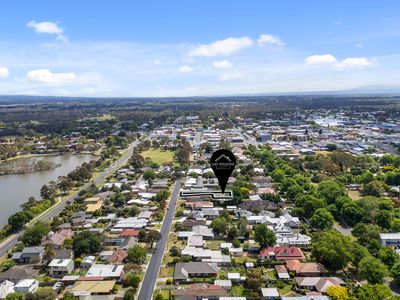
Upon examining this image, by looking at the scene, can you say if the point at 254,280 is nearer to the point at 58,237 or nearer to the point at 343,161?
the point at 58,237

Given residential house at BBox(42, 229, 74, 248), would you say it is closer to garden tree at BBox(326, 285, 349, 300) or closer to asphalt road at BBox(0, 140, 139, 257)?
asphalt road at BBox(0, 140, 139, 257)

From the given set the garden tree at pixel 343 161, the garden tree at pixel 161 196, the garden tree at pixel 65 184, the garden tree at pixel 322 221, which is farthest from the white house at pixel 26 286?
the garden tree at pixel 343 161

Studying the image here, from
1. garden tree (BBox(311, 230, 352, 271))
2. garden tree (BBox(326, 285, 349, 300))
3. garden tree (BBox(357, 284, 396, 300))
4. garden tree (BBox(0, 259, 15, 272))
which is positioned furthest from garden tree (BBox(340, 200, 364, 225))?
garden tree (BBox(0, 259, 15, 272))

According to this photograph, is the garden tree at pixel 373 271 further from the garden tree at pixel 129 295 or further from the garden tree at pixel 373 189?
the garden tree at pixel 373 189

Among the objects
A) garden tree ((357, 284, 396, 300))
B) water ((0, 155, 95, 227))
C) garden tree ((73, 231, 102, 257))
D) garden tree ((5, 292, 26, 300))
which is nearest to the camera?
garden tree ((357, 284, 396, 300))

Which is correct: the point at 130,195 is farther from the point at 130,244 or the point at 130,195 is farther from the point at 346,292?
the point at 346,292

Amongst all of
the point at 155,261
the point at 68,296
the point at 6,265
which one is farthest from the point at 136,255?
the point at 6,265
